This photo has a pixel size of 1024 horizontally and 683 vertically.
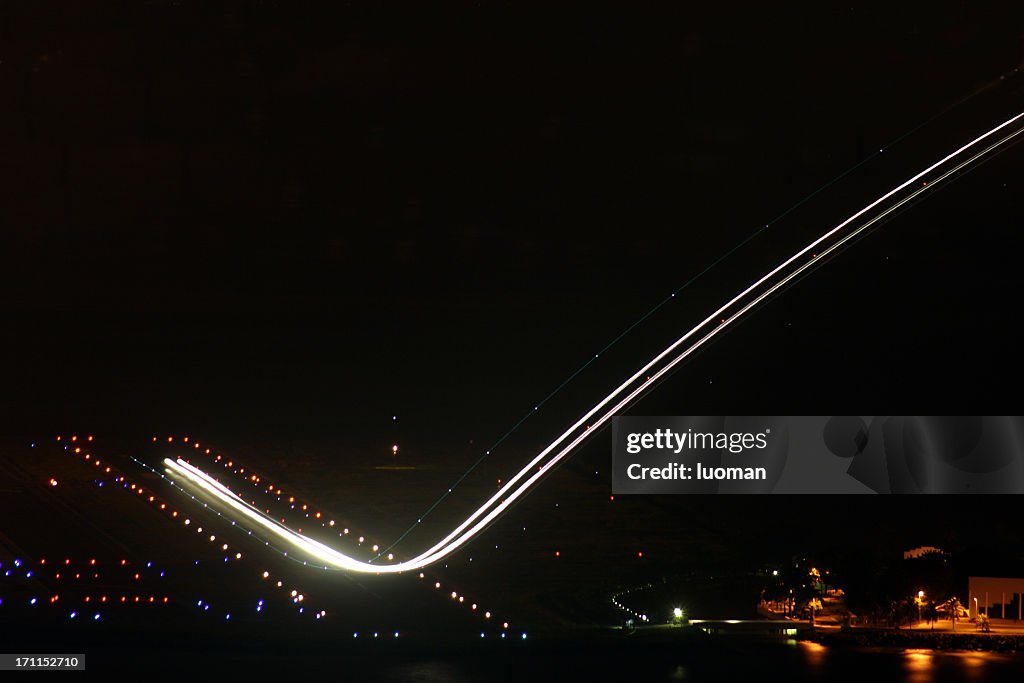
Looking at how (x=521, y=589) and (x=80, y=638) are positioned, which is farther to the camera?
(x=521, y=589)

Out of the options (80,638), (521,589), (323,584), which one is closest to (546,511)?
(521,589)

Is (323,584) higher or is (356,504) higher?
(356,504)

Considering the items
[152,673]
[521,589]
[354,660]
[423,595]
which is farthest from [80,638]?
[521,589]

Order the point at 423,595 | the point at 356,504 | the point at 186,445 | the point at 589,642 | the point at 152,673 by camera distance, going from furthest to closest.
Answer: the point at 186,445 → the point at 356,504 → the point at 423,595 → the point at 589,642 → the point at 152,673

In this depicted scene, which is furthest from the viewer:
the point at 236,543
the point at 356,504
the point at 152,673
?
the point at 356,504

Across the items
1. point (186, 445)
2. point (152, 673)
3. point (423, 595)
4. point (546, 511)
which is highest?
point (186, 445)

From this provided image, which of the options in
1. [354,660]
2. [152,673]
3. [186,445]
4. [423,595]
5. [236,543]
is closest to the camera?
[152,673]

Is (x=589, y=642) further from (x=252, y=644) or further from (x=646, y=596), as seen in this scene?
(x=252, y=644)

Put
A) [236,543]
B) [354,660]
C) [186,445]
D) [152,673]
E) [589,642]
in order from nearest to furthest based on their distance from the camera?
1. [152,673]
2. [354,660]
3. [589,642]
4. [236,543]
5. [186,445]

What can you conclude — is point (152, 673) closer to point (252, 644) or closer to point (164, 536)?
point (252, 644)
